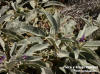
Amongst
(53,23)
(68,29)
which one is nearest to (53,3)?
(68,29)

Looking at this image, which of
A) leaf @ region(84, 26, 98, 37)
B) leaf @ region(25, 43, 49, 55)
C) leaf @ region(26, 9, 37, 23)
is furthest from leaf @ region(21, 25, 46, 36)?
leaf @ region(84, 26, 98, 37)

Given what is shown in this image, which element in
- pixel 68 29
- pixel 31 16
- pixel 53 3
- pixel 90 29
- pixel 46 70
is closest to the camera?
pixel 46 70

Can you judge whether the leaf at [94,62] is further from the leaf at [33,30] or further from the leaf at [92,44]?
the leaf at [33,30]

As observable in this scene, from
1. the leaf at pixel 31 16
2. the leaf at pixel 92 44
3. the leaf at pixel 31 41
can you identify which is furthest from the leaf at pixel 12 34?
the leaf at pixel 92 44

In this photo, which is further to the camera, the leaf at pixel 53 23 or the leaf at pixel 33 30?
the leaf at pixel 53 23

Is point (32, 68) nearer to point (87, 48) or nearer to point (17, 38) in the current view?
point (17, 38)

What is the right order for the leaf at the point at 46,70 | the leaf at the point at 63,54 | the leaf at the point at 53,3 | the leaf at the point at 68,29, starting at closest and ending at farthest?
1. the leaf at the point at 46,70
2. the leaf at the point at 63,54
3. the leaf at the point at 68,29
4. the leaf at the point at 53,3

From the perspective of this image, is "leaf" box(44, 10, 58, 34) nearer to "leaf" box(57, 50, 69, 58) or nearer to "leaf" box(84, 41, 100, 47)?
"leaf" box(57, 50, 69, 58)

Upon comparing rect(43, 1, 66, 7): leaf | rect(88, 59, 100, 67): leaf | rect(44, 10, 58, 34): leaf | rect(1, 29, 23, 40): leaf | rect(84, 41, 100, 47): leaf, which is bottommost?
rect(88, 59, 100, 67): leaf

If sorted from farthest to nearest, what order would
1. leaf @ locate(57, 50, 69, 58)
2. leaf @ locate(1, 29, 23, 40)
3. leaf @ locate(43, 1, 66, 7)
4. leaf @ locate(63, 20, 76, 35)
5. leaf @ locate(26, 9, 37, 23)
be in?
leaf @ locate(43, 1, 66, 7) < leaf @ locate(26, 9, 37, 23) < leaf @ locate(63, 20, 76, 35) < leaf @ locate(1, 29, 23, 40) < leaf @ locate(57, 50, 69, 58)

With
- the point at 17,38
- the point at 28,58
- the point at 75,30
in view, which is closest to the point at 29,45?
the point at 17,38

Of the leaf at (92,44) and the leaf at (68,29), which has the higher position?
the leaf at (68,29)

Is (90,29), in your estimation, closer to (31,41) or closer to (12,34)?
(31,41)
